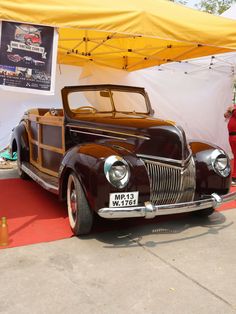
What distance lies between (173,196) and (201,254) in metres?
0.68

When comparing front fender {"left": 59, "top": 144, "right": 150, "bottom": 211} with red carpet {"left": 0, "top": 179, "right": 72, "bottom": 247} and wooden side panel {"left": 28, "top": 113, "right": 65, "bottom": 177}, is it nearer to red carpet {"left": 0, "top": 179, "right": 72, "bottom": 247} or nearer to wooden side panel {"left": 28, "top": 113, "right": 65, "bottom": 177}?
red carpet {"left": 0, "top": 179, "right": 72, "bottom": 247}

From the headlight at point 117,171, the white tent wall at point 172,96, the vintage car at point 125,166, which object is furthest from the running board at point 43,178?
the white tent wall at point 172,96

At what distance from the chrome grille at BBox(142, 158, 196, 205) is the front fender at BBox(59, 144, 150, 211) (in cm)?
12

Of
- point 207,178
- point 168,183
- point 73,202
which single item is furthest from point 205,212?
point 73,202

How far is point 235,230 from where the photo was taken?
4.36 meters

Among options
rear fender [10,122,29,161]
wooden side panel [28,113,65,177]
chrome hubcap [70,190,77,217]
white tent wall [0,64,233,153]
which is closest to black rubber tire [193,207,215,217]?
chrome hubcap [70,190,77,217]

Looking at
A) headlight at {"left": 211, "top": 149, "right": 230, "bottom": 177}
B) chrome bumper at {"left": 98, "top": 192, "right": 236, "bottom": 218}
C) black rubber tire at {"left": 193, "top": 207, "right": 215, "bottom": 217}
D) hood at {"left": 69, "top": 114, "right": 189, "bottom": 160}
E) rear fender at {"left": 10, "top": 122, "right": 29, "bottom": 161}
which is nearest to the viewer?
chrome bumper at {"left": 98, "top": 192, "right": 236, "bottom": 218}

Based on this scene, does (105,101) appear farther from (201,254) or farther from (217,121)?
(217,121)

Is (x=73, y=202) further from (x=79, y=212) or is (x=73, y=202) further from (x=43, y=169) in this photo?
(x=43, y=169)

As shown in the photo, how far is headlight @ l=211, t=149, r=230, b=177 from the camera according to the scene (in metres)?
4.27

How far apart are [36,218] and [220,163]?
2359 millimetres

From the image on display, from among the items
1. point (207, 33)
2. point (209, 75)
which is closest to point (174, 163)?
point (207, 33)

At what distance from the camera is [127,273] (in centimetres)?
320

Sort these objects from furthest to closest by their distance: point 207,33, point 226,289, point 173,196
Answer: point 207,33 → point 173,196 → point 226,289
